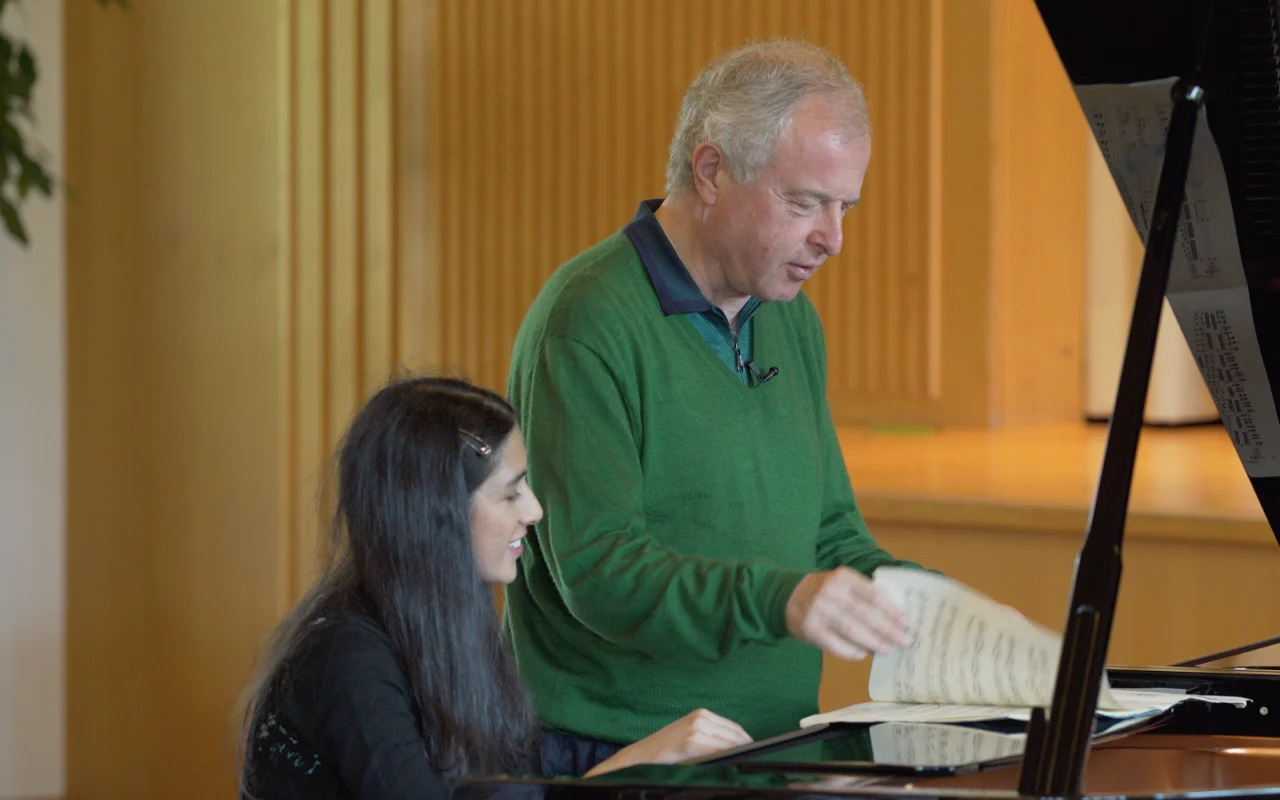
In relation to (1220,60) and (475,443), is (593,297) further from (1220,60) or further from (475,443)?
(1220,60)

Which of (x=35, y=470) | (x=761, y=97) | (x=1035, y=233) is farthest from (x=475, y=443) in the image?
(x=35, y=470)

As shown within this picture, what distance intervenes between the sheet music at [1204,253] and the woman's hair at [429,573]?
620 millimetres

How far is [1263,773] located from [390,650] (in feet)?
2.50

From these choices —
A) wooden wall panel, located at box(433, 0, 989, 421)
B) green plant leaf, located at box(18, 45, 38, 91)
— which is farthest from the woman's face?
wooden wall panel, located at box(433, 0, 989, 421)

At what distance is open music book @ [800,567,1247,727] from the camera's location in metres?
1.35

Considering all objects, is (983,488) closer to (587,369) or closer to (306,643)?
(587,369)

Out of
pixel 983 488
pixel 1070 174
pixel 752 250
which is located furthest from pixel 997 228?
pixel 752 250

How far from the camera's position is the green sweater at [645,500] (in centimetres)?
160

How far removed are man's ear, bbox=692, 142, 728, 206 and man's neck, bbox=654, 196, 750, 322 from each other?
0.08ft

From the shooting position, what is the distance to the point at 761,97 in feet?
5.61

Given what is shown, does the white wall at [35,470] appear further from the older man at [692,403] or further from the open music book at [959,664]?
the open music book at [959,664]

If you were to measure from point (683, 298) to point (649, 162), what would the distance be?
2.22 metres

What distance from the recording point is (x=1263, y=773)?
1483 mm

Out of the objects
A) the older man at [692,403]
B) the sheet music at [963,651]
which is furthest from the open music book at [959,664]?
the older man at [692,403]
